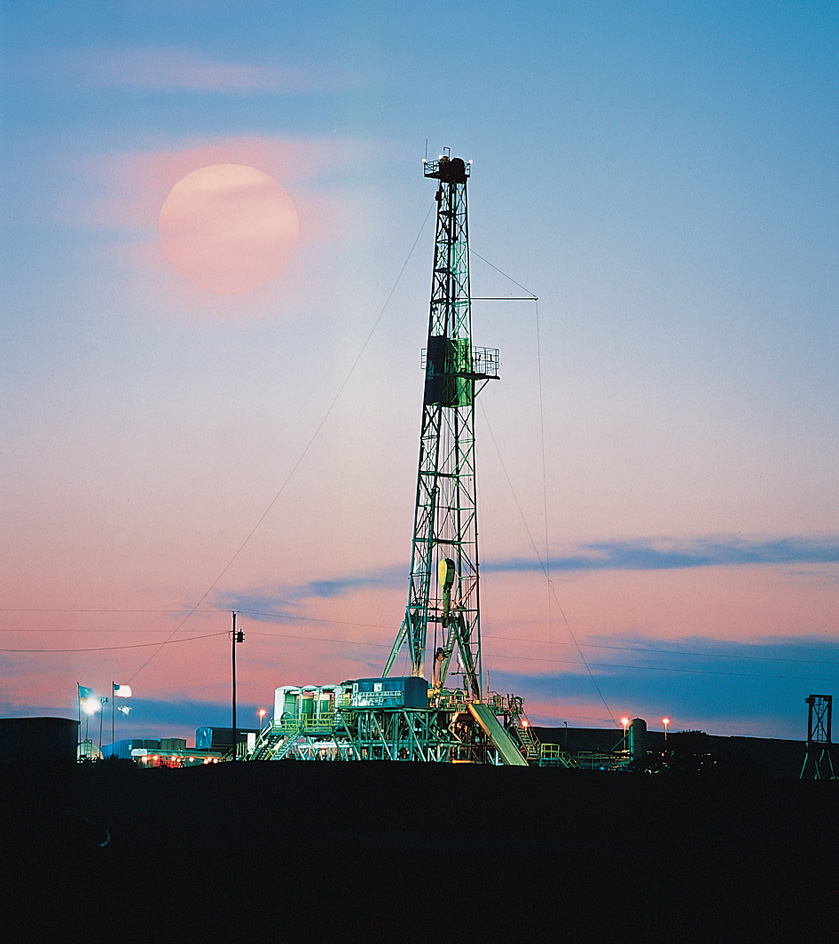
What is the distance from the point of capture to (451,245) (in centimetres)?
5594

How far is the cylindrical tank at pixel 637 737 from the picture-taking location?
2406 inches

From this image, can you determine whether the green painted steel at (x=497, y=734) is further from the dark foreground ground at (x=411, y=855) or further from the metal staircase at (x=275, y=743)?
the dark foreground ground at (x=411, y=855)

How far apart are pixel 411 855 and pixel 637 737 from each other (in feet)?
124

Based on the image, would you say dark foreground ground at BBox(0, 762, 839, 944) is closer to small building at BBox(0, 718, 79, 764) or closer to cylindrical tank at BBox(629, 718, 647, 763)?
small building at BBox(0, 718, 79, 764)

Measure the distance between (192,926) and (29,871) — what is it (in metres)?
5.94

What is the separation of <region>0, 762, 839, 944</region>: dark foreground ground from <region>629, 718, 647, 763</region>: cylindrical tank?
18807mm

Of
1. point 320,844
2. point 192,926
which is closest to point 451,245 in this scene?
point 320,844

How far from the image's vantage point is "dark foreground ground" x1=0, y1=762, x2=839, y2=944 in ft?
57.2

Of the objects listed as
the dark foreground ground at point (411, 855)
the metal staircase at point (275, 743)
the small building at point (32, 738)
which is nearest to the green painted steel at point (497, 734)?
the metal staircase at point (275, 743)

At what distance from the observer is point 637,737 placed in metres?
62.3

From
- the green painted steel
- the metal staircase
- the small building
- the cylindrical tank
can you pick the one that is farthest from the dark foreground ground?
the cylindrical tank

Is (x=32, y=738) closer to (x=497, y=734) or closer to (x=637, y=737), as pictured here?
(x=497, y=734)

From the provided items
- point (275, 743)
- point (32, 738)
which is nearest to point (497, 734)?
point (275, 743)

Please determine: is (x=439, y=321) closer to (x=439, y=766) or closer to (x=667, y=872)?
(x=439, y=766)
